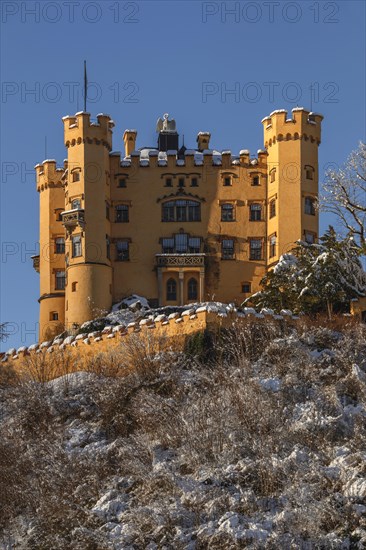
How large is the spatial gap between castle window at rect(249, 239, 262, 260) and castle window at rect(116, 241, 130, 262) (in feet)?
21.0

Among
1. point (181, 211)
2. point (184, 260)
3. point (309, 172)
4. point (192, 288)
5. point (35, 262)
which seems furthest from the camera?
point (35, 262)

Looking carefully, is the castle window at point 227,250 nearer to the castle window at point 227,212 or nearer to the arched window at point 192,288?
the castle window at point 227,212

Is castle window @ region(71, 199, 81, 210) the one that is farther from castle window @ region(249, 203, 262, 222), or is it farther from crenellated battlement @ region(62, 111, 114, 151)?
castle window @ region(249, 203, 262, 222)

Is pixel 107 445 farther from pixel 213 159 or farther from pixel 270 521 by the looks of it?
pixel 213 159

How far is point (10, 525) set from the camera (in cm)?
3831

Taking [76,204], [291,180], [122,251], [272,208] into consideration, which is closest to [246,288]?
[272,208]

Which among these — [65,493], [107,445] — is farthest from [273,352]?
[65,493]

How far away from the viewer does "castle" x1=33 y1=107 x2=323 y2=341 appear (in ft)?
224

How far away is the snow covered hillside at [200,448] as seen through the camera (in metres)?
35.8

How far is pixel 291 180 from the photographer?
68.3m

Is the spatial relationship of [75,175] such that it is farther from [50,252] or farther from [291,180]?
[291,180]

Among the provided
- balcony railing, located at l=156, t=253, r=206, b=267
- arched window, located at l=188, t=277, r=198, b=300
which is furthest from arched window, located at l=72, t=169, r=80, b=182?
arched window, located at l=188, t=277, r=198, b=300

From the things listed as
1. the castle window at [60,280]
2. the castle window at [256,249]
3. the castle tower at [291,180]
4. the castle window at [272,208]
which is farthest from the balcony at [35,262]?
the castle window at [272,208]

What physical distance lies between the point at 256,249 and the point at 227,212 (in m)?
2.54
